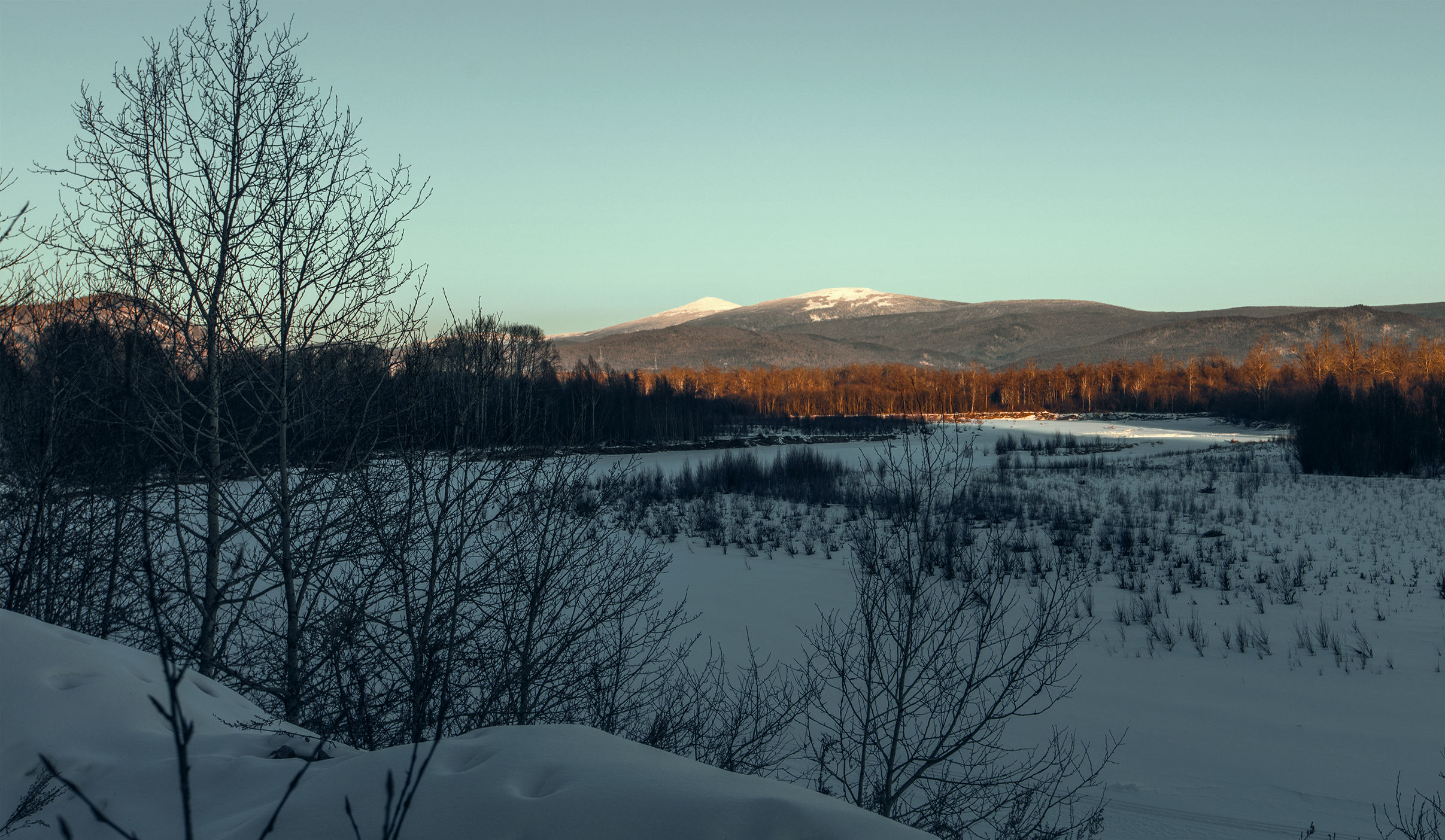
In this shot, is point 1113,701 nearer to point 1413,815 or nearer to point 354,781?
point 1413,815

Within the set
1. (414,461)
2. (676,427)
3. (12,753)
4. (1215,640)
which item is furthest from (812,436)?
(12,753)

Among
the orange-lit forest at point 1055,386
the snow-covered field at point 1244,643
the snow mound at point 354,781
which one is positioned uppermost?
the orange-lit forest at point 1055,386

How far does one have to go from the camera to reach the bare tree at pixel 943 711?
18.8ft

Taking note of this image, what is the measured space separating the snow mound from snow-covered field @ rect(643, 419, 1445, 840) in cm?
528

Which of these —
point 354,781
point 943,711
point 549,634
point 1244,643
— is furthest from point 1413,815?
point 354,781

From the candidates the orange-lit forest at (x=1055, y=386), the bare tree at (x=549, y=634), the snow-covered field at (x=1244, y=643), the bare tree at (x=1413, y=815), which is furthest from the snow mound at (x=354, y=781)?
the orange-lit forest at (x=1055, y=386)

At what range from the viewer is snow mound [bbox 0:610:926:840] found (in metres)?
2.21

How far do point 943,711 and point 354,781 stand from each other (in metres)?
6.37

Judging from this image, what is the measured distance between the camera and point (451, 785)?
238 cm

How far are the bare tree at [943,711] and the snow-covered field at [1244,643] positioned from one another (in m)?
0.52

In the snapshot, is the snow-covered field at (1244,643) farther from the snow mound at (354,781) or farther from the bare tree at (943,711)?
the snow mound at (354,781)

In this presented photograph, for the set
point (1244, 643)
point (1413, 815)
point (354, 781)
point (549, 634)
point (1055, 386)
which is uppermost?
point (1055, 386)

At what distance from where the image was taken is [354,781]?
7.93 ft

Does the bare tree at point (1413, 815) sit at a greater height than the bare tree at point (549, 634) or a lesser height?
lesser
